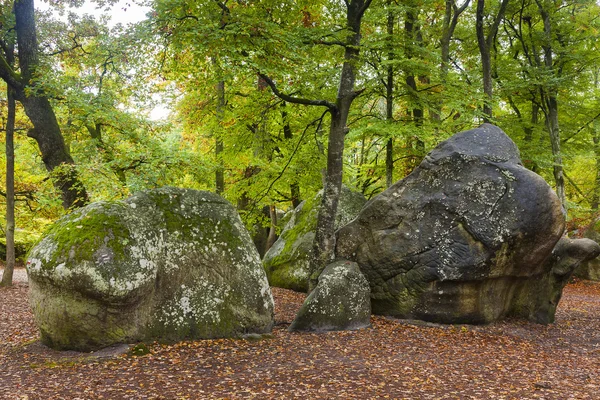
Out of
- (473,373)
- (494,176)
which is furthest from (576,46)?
(473,373)

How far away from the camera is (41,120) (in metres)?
11.7

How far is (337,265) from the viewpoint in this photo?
920cm

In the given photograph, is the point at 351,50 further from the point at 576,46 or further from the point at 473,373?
the point at 576,46

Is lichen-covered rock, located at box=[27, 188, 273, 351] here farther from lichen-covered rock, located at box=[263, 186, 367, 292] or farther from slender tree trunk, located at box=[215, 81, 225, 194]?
lichen-covered rock, located at box=[263, 186, 367, 292]

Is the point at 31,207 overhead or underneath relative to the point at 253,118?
underneath

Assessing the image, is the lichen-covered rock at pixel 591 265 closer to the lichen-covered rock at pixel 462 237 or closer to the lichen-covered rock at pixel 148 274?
the lichen-covered rock at pixel 462 237

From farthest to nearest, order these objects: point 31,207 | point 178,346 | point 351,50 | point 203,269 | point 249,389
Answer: point 31,207 < point 351,50 < point 203,269 < point 178,346 < point 249,389

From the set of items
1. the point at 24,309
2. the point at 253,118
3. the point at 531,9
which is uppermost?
the point at 531,9

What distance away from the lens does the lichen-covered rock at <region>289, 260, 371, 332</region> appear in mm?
8383

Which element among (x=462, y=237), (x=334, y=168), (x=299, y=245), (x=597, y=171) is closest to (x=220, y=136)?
(x=299, y=245)

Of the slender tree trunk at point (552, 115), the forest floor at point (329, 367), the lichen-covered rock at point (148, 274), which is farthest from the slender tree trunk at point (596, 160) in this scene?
the lichen-covered rock at point (148, 274)

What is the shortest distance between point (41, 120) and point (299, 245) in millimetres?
7693

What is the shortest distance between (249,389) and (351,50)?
7.69 metres

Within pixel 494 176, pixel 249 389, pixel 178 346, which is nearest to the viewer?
pixel 249 389
